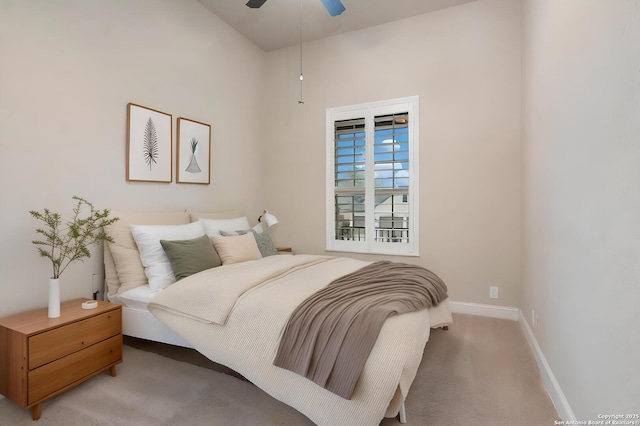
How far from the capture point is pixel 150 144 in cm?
300

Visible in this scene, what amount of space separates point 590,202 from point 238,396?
2150 millimetres

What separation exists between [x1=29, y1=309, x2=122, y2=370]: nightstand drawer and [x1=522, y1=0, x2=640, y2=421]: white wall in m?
2.67

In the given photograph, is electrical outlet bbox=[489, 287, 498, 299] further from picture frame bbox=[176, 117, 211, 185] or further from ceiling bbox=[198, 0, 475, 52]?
picture frame bbox=[176, 117, 211, 185]

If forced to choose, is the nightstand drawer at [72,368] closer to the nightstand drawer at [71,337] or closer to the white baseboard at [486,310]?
the nightstand drawer at [71,337]

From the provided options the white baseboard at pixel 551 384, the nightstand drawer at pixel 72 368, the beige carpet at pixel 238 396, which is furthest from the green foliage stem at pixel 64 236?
the white baseboard at pixel 551 384

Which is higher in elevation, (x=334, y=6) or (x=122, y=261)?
(x=334, y=6)

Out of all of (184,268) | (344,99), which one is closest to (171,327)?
(184,268)

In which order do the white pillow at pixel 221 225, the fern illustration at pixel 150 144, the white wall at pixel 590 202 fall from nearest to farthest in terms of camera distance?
the white wall at pixel 590 202 < the fern illustration at pixel 150 144 < the white pillow at pixel 221 225

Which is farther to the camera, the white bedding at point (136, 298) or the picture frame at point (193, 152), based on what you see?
the picture frame at point (193, 152)

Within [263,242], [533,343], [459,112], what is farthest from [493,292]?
[263,242]

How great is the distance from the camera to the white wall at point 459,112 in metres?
3.34

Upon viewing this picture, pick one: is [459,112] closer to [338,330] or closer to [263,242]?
[263,242]

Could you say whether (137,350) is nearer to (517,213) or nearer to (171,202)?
(171,202)

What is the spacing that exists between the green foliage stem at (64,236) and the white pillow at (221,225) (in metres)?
0.89
